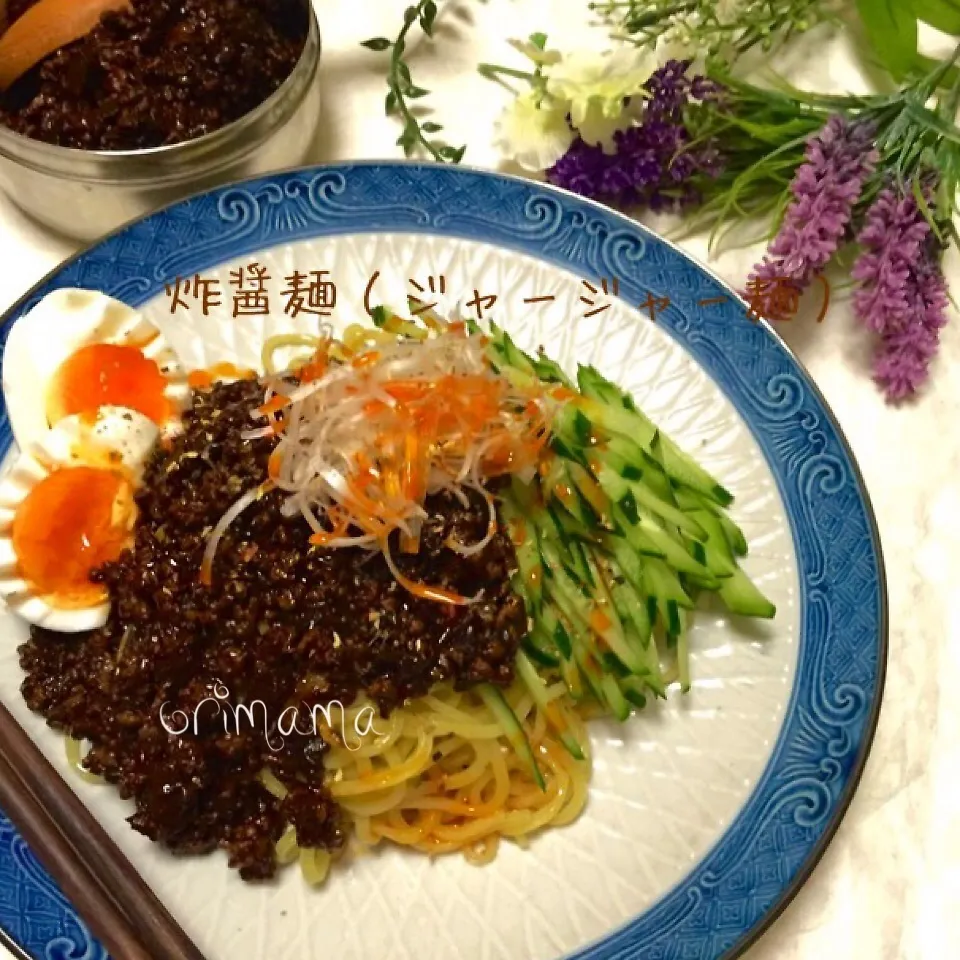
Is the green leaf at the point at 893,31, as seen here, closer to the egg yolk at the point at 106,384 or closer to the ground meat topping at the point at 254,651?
the ground meat topping at the point at 254,651

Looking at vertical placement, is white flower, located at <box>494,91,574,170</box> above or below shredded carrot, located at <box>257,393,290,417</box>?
above

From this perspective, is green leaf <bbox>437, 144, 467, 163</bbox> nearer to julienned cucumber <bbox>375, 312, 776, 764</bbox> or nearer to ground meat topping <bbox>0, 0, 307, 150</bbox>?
ground meat topping <bbox>0, 0, 307, 150</bbox>

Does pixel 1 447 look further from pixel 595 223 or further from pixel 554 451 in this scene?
pixel 595 223

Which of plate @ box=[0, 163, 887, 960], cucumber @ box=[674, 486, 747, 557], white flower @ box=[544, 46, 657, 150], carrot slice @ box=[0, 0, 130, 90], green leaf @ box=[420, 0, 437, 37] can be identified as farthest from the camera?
green leaf @ box=[420, 0, 437, 37]

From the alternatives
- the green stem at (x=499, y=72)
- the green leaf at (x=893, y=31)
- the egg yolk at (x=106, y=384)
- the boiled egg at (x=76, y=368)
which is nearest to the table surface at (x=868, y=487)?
the green stem at (x=499, y=72)

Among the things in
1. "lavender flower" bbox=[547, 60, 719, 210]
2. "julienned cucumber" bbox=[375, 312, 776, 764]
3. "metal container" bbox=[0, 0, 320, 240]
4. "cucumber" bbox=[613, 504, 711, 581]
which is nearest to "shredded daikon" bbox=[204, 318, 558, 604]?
"julienned cucumber" bbox=[375, 312, 776, 764]

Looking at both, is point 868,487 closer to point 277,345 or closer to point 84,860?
point 277,345

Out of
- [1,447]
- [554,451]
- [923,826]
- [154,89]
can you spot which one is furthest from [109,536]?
[923,826]
